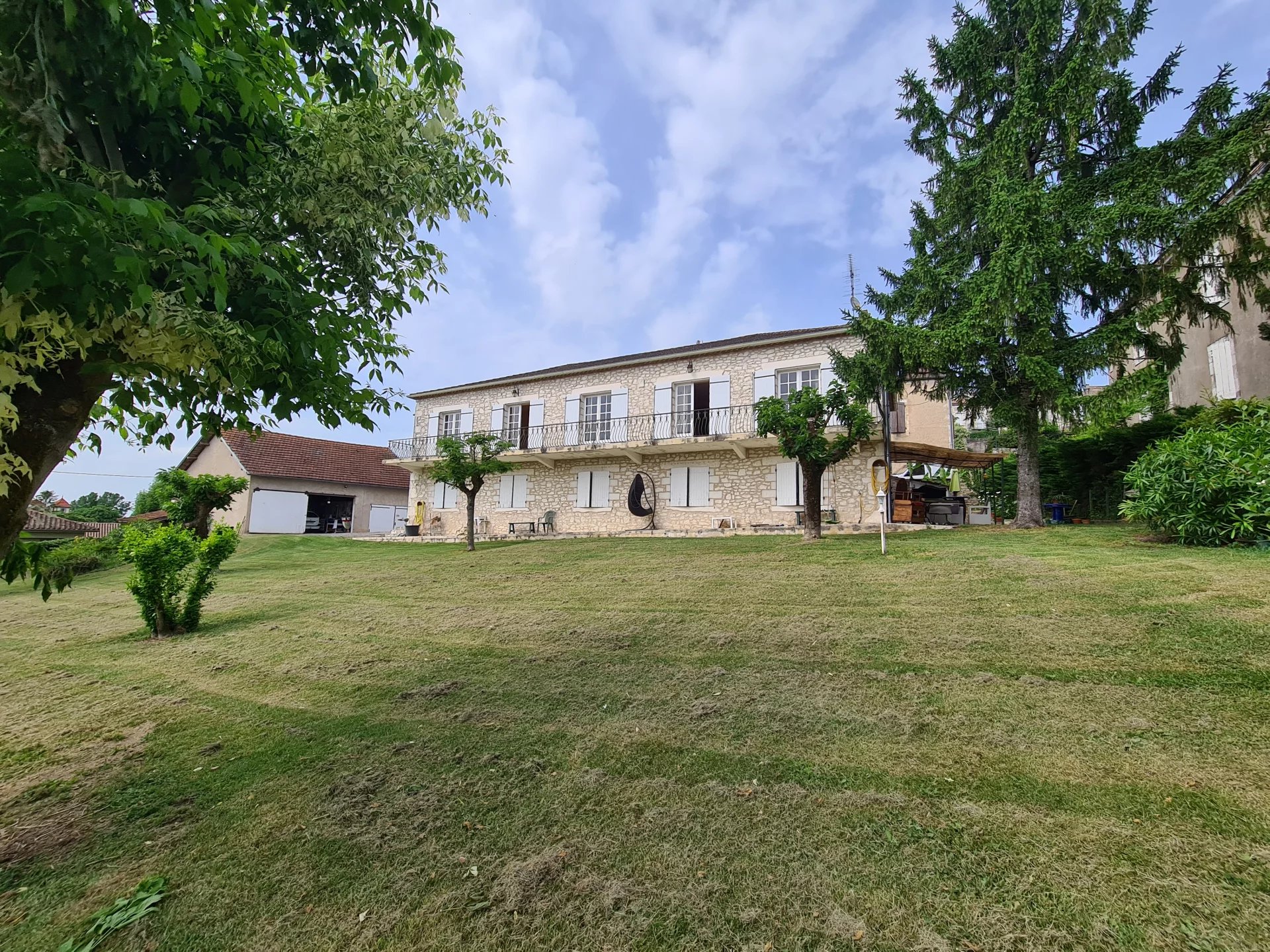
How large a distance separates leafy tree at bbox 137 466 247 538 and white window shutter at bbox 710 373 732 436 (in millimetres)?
14487

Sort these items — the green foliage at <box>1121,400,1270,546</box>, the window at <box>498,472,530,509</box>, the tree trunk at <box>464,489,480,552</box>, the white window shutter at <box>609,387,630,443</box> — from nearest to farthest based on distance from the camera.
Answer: the green foliage at <box>1121,400,1270,546</box>, the tree trunk at <box>464,489,480,552</box>, the white window shutter at <box>609,387,630,443</box>, the window at <box>498,472,530,509</box>

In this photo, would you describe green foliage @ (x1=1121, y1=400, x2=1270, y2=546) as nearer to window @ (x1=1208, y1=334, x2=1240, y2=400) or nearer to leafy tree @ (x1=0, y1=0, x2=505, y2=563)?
window @ (x1=1208, y1=334, x2=1240, y2=400)

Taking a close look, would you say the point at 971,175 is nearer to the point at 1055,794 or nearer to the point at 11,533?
the point at 1055,794

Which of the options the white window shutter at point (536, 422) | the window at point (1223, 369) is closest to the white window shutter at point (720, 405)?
the white window shutter at point (536, 422)

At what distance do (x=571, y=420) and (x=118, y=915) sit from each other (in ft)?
57.1

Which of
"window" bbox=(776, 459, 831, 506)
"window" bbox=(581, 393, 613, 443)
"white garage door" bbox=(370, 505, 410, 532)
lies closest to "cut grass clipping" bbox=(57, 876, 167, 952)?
"window" bbox=(776, 459, 831, 506)

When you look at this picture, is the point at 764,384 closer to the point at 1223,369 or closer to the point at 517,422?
the point at 517,422

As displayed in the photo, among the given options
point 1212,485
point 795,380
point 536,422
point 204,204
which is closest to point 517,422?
point 536,422

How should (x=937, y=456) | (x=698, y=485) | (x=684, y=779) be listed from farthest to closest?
(x=698, y=485) → (x=937, y=456) → (x=684, y=779)

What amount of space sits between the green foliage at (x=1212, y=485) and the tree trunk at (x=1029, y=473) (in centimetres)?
337

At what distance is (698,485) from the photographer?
16.5 m

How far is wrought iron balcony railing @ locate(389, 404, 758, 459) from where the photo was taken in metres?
16.1

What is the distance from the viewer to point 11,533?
2137 millimetres

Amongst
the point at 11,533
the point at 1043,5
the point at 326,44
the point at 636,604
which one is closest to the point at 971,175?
the point at 1043,5
